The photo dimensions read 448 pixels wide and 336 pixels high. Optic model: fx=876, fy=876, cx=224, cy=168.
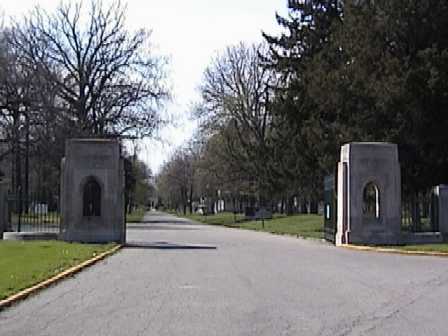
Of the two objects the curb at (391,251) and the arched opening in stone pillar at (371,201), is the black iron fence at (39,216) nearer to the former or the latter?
the arched opening in stone pillar at (371,201)

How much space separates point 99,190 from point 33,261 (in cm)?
1287

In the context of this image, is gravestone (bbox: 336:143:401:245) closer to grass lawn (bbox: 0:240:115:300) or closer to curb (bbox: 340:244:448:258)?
curb (bbox: 340:244:448:258)

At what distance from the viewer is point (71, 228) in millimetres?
34375

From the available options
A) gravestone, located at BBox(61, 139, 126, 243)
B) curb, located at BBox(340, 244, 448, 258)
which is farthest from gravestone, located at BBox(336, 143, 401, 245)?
gravestone, located at BBox(61, 139, 126, 243)

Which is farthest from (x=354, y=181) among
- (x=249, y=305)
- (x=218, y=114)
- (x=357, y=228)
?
(x=218, y=114)

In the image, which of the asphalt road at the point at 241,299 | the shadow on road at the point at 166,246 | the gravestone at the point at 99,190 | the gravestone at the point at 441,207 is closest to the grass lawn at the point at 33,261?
the asphalt road at the point at 241,299

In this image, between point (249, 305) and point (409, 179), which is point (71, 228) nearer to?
point (409, 179)

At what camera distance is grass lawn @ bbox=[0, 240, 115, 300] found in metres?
17.1

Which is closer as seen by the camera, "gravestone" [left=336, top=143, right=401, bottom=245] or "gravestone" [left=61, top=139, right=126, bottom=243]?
"gravestone" [left=336, top=143, right=401, bottom=245]

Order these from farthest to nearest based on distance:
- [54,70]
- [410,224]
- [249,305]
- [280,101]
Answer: [54,70] < [280,101] < [410,224] < [249,305]

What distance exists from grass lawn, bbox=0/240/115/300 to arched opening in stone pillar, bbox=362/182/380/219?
33.5 feet

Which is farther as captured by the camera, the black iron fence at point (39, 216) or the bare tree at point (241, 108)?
the bare tree at point (241, 108)

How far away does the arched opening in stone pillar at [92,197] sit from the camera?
3497cm

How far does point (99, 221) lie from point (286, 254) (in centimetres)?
934
